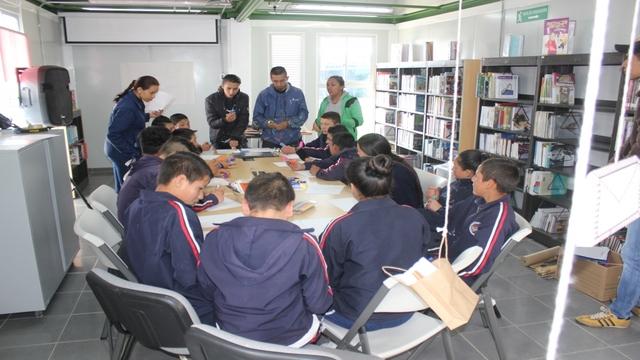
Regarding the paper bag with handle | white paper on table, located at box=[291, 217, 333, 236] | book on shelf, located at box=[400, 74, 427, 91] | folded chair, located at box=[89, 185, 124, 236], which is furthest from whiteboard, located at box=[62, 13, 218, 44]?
the paper bag with handle

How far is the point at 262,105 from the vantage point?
524 cm

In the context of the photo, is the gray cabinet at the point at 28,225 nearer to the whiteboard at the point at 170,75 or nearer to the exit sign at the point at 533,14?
the whiteboard at the point at 170,75

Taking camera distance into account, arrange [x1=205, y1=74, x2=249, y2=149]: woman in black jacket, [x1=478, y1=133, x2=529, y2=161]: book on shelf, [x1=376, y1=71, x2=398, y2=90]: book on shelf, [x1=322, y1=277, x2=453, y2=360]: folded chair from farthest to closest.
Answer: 1. [x1=376, y1=71, x2=398, y2=90]: book on shelf
2. [x1=205, y1=74, x2=249, y2=149]: woman in black jacket
3. [x1=478, y1=133, x2=529, y2=161]: book on shelf
4. [x1=322, y1=277, x2=453, y2=360]: folded chair

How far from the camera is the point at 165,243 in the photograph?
180 centimetres

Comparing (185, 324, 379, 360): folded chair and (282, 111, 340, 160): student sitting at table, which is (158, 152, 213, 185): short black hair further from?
(282, 111, 340, 160): student sitting at table

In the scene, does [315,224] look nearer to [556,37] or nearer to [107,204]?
[107,204]

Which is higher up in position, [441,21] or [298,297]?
[441,21]

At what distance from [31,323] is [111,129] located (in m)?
1.75

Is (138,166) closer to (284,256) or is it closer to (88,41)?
(284,256)

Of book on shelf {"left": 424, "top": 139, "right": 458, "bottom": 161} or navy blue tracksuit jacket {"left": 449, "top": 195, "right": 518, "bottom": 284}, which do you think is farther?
book on shelf {"left": 424, "top": 139, "right": 458, "bottom": 161}

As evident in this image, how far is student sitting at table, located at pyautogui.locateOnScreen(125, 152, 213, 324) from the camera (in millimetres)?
1789

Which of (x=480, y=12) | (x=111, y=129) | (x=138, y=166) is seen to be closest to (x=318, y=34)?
(x=480, y=12)

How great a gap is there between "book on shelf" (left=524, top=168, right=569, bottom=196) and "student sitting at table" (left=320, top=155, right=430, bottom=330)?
306cm

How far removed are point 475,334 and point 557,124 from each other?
2.54 metres
